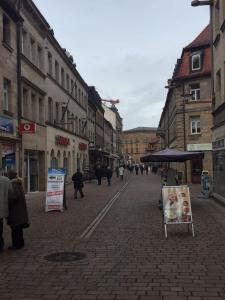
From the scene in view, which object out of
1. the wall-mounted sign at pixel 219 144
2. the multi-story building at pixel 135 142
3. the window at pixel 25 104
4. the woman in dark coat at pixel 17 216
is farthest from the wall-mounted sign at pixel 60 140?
the multi-story building at pixel 135 142

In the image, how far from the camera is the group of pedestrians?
9789 millimetres

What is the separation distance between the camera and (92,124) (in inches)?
2451

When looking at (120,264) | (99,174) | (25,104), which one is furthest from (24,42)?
(120,264)

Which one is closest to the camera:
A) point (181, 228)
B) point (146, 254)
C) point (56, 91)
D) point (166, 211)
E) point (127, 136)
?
point (146, 254)

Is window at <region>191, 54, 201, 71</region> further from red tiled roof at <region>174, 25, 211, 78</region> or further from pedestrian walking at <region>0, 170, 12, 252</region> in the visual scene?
pedestrian walking at <region>0, 170, 12, 252</region>

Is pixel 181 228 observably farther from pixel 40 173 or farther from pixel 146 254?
pixel 40 173

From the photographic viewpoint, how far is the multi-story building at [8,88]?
21.9 meters

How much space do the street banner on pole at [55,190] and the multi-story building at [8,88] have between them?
3.81 metres

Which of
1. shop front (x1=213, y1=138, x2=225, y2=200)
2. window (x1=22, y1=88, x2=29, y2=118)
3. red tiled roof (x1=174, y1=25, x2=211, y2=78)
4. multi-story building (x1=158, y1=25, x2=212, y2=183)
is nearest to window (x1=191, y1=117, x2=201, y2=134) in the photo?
multi-story building (x1=158, y1=25, x2=212, y2=183)

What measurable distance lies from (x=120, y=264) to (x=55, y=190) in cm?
1025

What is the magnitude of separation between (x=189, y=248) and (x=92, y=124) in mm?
52933

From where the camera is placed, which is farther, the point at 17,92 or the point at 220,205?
the point at 17,92

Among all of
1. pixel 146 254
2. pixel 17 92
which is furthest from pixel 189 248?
pixel 17 92

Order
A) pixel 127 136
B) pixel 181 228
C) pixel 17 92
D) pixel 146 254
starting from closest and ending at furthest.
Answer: pixel 146 254 → pixel 181 228 → pixel 17 92 → pixel 127 136
